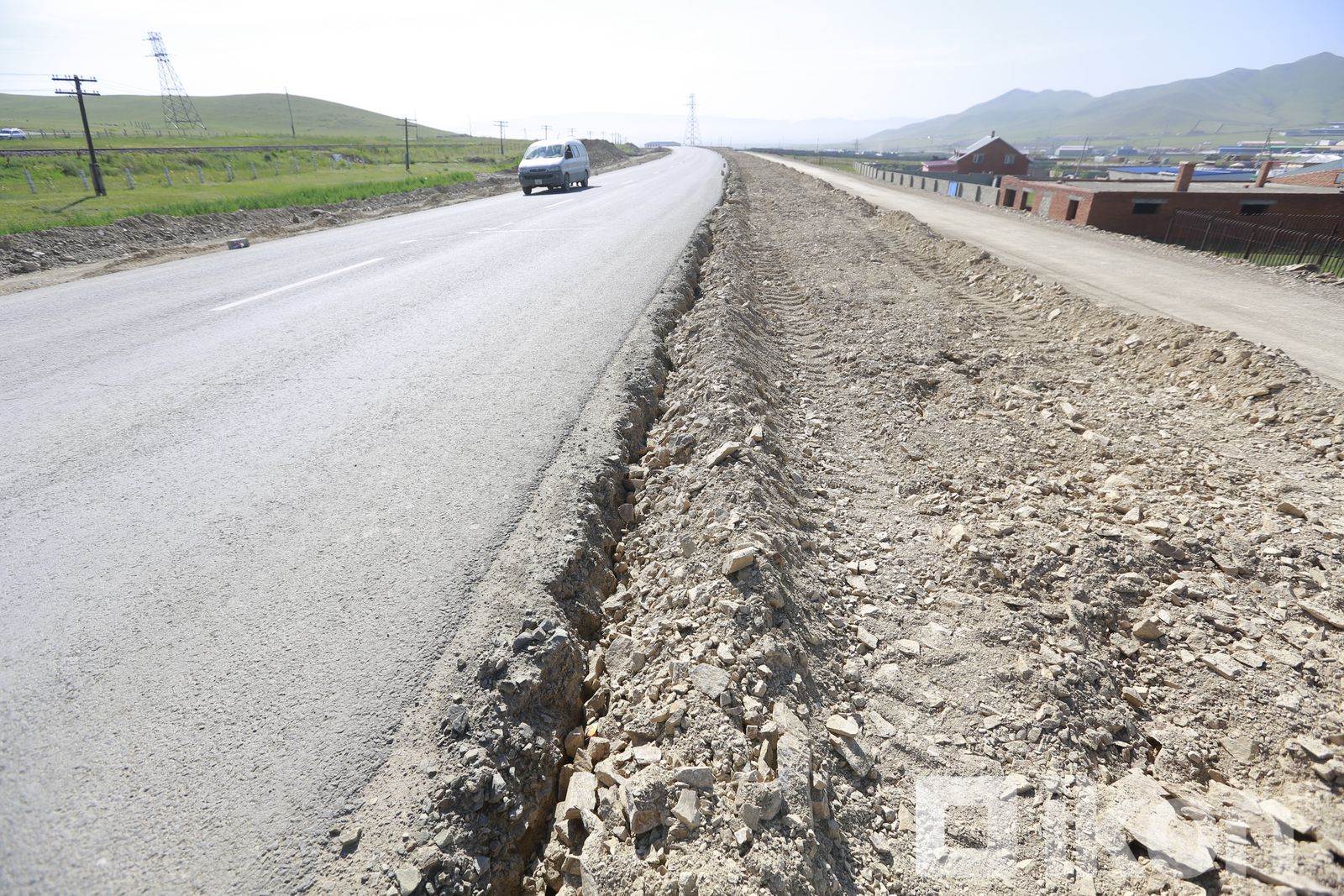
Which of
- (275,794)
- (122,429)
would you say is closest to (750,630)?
(275,794)

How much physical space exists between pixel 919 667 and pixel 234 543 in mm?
3592

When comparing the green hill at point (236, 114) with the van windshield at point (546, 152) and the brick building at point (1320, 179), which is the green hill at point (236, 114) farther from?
the brick building at point (1320, 179)

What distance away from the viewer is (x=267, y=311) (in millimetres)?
7824

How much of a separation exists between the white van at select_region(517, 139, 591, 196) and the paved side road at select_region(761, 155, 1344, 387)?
14.4 metres

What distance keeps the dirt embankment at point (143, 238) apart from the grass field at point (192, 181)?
1.23 meters

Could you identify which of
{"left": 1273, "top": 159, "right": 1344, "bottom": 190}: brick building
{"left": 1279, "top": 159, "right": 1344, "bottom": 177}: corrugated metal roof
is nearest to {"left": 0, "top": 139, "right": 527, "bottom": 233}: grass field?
{"left": 1273, "top": 159, "right": 1344, "bottom": 190}: brick building

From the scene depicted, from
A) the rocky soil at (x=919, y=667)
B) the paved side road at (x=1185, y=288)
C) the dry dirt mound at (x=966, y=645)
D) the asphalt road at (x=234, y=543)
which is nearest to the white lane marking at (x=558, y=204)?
the paved side road at (x=1185, y=288)

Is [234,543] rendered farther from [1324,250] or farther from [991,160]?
[991,160]

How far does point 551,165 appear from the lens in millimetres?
25500

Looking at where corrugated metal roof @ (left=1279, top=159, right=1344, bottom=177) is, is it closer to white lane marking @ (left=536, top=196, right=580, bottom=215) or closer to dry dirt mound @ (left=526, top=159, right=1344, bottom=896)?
white lane marking @ (left=536, top=196, right=580, bottom=215)

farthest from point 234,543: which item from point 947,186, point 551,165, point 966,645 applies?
point 947,186

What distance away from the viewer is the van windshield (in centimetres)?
2591

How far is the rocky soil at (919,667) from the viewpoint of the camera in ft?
7.39

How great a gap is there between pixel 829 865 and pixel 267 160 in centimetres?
5543
